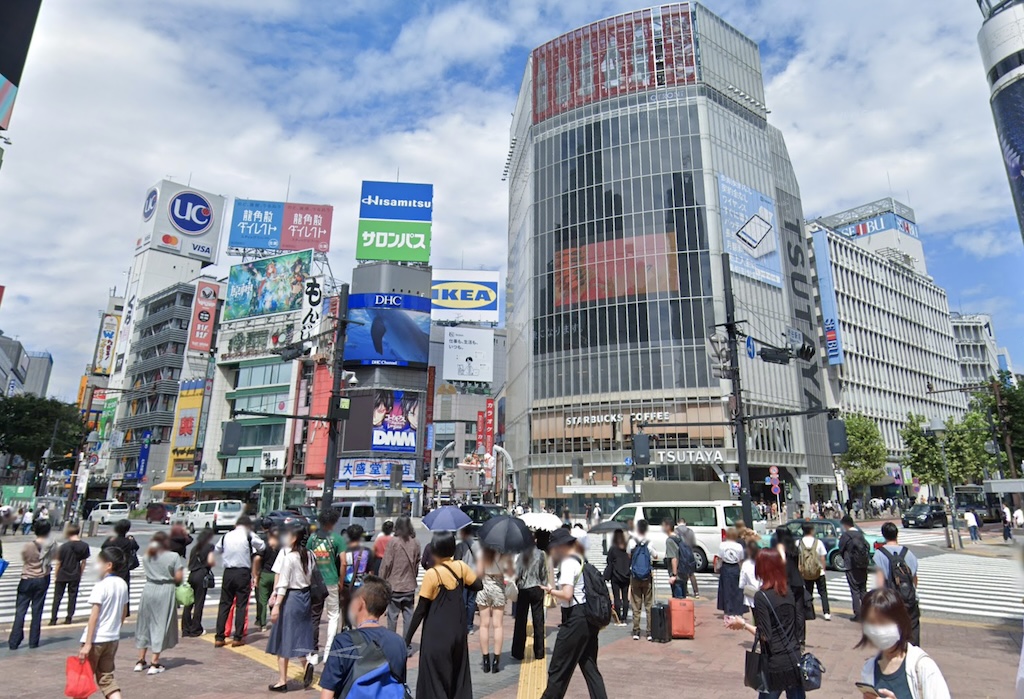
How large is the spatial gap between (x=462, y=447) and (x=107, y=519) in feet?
248

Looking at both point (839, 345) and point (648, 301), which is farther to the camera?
point (839, 345)

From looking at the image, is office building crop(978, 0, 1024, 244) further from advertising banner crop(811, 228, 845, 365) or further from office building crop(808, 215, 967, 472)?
advertising banner crop(811, 228, 845, 365)

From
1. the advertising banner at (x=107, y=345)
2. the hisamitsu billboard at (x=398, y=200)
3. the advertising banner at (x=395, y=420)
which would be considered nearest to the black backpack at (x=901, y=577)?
the advertising banner at (x=395, y=420)

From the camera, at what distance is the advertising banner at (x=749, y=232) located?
188 ft

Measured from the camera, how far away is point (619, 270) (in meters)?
57.7

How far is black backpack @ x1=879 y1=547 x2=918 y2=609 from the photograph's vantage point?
7.33 metres

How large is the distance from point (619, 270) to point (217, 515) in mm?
39716

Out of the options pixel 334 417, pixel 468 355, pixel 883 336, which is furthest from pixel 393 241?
pixel 883 336

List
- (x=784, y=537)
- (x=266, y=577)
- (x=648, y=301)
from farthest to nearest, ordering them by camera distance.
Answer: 1. (x=648, y=301)
2. (x=266, y=577)
3. (x=784, y=537)

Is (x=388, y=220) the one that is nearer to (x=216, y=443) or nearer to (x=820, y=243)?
(x=216, y=443)

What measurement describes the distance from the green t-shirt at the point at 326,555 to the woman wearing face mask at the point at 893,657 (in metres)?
7.41

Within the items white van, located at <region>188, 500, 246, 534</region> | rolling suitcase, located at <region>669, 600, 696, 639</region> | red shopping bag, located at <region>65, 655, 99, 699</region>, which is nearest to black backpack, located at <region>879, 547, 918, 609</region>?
rolling suitcase, located at <region>669, 600, 696, 639</region>

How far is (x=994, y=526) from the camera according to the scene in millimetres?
39938

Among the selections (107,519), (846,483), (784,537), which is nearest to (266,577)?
(784,537)
